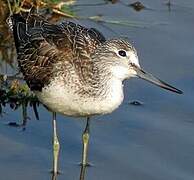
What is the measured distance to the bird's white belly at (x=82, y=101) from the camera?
7.59m

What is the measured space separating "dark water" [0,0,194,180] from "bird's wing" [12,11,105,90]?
0.59m

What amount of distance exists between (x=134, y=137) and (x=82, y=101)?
100cm

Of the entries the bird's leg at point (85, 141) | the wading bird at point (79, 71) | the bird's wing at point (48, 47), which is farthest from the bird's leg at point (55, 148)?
the bird's wing at point (48, 47)

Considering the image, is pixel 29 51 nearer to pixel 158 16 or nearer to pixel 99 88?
pixel 99 88

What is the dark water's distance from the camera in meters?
7.98

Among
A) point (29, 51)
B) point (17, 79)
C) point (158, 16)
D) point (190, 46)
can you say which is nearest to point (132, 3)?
point (158, 16)

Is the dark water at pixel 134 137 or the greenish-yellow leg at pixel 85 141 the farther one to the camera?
the greenish-yellow leg at pixel 85 141

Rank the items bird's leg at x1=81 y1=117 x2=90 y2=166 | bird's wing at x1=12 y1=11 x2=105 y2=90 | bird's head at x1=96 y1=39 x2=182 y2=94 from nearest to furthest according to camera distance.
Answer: bird's head at x1=96 y1=39 x2=182 y2=94, bird's wing at x1=12 y1=11 x2=105 y2=90, bird's leg at x1=81 y1=117 x2=90 y2=166

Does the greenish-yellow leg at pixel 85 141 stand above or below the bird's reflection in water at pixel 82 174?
above

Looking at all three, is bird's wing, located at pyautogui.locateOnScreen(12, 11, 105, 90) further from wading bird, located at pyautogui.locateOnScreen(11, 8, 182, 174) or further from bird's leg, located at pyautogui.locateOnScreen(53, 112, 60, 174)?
bird's leg, located at pyautogui.locateOnScreen(53, 112, 60, 174)

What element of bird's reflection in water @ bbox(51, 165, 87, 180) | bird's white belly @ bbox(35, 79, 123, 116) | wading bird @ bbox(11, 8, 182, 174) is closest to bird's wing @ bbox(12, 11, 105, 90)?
wading bird @ bbox(11, 8, 182, 174)

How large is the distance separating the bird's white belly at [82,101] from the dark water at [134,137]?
0.59m

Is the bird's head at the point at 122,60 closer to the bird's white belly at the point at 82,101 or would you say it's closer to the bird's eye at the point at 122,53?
the bird's eye at the point at 122,53

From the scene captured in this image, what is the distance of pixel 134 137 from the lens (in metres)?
8.48
